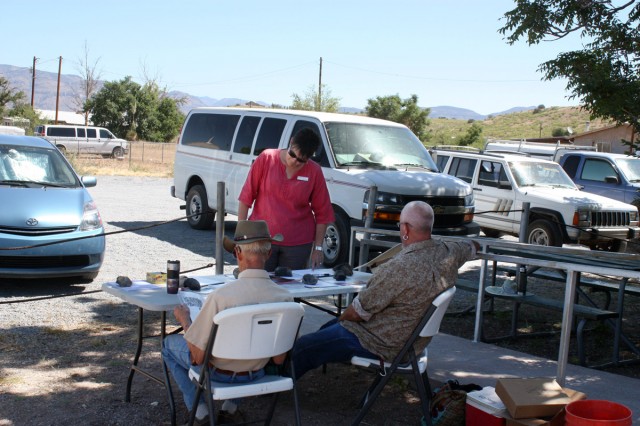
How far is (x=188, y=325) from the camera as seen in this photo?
4426mm

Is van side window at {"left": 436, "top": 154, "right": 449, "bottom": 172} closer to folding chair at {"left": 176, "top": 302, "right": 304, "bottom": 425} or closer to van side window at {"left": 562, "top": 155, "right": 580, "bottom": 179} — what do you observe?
van side window at {"left": 562, "top": 155, "right": 580, "bottom": 179}

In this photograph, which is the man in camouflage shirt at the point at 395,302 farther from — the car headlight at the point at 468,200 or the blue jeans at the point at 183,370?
the car headlight at the point at 468,200

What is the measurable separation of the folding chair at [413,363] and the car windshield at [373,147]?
6.98m

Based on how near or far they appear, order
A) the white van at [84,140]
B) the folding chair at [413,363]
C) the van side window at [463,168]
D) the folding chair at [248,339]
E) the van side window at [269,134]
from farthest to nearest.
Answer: the white van at [84,140], the van side window at [463,168], the van side window at [269,134], the folding chair at [413,363], the folding chair at [248,339]

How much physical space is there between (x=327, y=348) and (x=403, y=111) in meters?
52.7

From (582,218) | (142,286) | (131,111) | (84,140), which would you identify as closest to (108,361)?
(142,286)

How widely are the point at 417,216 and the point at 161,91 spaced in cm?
6167

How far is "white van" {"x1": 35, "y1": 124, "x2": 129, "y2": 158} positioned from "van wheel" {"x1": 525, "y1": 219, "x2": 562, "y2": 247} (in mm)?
31488

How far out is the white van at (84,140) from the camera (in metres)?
41.2

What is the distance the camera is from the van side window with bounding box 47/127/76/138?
4178 centimetres

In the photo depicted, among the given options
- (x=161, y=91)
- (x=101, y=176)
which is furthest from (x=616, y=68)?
(x=161, y=91)

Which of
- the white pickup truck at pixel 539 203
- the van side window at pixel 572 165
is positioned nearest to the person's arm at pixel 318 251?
the white pickup truck at pixel 539 203

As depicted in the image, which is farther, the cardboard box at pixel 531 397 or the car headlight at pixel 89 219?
the car headlight at pixel 89 219

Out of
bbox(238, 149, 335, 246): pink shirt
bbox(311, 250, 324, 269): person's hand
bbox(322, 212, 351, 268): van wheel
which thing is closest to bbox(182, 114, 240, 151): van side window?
bbox(322, 212, 351, 268): van wheel
